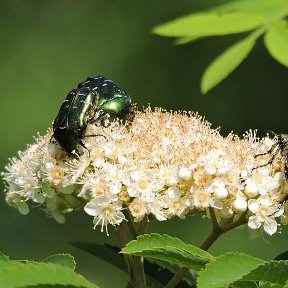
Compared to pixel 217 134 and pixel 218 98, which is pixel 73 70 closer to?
pixel 218 98

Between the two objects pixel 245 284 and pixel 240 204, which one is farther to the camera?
pixel 240 204

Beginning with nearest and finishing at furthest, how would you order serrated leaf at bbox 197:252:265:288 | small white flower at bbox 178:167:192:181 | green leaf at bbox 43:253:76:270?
serrated leaf at bbox 197:252:265:288, green leaf at bbox 43:253:76:270, small white flower at bbox 178:167:192:181

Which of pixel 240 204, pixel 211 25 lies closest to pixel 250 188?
pixel 240 204

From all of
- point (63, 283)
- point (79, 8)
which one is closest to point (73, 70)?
point (79, 8)

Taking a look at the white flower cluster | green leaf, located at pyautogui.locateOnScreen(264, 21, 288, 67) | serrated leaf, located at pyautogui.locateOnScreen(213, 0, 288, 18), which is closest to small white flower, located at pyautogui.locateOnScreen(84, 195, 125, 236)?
the white flower cluster

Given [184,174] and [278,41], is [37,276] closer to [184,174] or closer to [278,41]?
[184,174]

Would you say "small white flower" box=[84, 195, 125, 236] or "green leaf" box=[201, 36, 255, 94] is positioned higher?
"green leaf" box=[201, 36, 255, 94]

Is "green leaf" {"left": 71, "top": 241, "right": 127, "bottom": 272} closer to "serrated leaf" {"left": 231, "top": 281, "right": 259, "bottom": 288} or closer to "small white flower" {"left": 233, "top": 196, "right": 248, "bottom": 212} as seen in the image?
"small white flower" {"left": 233, "top": 196, "right": 248, "bottom": 212}
